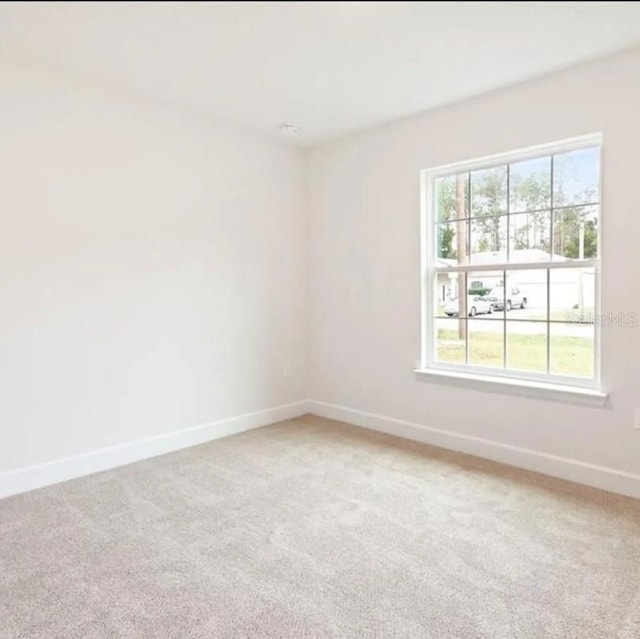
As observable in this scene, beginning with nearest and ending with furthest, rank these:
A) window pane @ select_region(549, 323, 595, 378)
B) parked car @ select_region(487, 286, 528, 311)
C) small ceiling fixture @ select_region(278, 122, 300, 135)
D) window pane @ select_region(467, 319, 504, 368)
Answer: window pane @ select_region(549, 323, 595, 378) < parked car @ select_region(487, 286, 528, 311) < window pane @ select_region(467, 319, 504, 368) < small ceiling fixture @ select_region(278, 122, 300, 135)

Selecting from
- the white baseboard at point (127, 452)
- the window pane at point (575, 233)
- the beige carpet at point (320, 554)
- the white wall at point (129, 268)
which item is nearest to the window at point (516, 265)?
the window pane at point (575, 233)

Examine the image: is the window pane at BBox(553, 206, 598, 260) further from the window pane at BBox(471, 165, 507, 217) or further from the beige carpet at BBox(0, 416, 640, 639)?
the beige carpet at BBox(0, 416, 640, 639)

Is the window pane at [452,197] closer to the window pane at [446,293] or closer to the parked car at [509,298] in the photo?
the window pane at [446,293]

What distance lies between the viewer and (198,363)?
12.5ft

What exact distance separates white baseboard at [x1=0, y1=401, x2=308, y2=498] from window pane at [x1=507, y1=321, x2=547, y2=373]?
204cm

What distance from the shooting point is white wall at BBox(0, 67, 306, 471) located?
2.94 m

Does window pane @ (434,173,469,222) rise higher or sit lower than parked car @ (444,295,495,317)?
higher

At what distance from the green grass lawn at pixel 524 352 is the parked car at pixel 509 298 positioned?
0.20 m

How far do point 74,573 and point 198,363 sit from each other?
187 centimetres

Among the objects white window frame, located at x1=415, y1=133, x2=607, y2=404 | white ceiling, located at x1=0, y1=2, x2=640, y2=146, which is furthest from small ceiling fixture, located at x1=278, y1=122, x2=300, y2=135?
white window frame, located at x1=415, y1=133, x2=607, y2=404

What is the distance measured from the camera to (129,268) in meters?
Result: 3.39

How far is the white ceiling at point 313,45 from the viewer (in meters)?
2.29

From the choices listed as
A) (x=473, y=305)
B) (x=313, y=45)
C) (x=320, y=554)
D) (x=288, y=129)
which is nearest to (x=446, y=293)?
(x=473, y=305)

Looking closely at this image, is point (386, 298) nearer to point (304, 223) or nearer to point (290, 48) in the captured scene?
point (304, 223)
